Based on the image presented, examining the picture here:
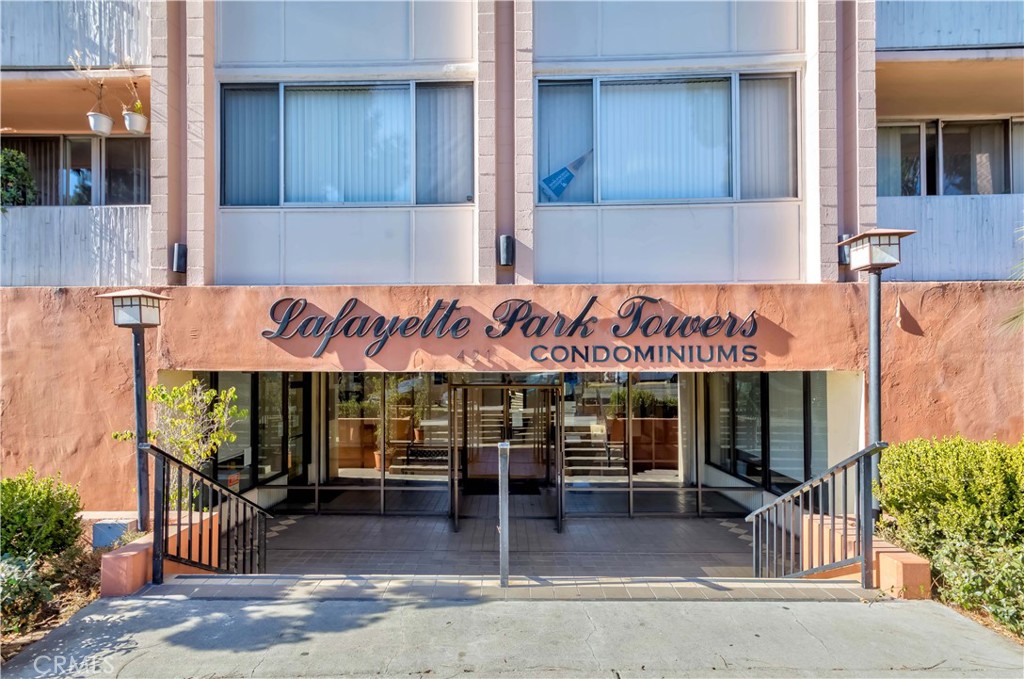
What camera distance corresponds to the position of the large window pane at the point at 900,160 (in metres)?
8.50

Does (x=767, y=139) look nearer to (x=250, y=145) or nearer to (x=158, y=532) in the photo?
(x=250, y=145)

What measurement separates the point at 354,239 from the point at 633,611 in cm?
569

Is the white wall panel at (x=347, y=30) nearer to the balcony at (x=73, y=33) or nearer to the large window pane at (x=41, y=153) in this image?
the balcony at (x=73, y=33)

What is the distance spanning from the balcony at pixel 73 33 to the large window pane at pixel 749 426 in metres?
10.8

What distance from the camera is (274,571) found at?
293 inches

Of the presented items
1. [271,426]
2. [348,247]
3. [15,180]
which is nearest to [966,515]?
[348,247]

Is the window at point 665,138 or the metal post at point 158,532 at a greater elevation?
the window at point 665,138

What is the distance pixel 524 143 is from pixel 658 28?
2.49 metres

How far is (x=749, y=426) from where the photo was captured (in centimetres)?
993

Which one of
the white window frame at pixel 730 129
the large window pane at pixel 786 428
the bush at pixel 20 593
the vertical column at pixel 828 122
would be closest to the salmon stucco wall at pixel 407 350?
the vertical column at pixel 828 122

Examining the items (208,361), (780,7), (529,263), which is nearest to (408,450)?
(208,361)

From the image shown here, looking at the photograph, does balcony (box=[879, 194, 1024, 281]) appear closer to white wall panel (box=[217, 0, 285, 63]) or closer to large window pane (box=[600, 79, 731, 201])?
large window pane (box=[600, 79, 731, 201])

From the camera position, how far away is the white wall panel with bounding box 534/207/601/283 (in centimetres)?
744

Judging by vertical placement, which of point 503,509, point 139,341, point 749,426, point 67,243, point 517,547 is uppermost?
point 67,243
